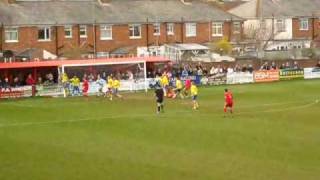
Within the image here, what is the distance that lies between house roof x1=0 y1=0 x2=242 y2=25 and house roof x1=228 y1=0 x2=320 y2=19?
5.57 meters

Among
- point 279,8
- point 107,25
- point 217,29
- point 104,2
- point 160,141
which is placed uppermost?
point 104,2

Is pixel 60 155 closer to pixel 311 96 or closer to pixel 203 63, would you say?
pixel 311 96

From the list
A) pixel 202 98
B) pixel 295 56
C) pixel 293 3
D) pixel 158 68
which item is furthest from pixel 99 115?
pixel 293 3

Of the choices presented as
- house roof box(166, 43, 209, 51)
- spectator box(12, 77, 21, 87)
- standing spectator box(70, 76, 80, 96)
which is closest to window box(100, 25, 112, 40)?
house roof box(166, 43, 209, 51)

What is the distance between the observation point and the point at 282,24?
299 feet

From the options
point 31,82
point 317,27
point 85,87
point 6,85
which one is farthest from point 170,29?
point 6,85

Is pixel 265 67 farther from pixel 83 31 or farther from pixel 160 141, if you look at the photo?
pixel 160 141

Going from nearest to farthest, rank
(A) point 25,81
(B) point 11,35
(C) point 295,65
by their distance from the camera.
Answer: (A) point 25,81
(C) point 295,65
(B) point 11,35

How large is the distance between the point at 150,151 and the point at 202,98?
23669 millimetres

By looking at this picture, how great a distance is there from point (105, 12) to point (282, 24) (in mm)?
23506

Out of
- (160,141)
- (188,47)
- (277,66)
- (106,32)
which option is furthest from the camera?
(188,47)

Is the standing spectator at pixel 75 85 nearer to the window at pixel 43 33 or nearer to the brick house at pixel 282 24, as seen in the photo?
the window at pixel 43 33

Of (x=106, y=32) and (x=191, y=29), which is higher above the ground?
(x=191, y=29)

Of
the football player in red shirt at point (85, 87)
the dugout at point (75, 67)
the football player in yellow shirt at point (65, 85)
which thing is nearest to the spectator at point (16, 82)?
the dugout at point (75, 67)
